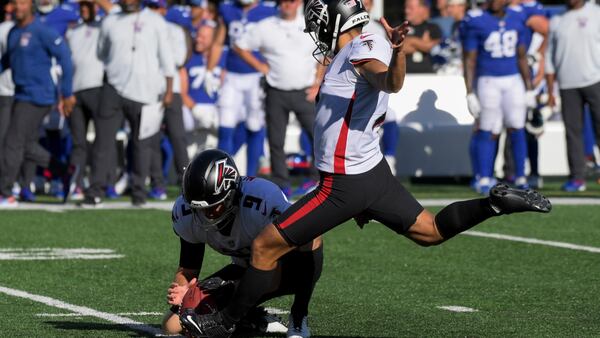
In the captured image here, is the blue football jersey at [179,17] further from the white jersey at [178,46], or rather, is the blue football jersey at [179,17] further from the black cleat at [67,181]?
the black cleat at [67,181]

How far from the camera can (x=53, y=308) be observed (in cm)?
771

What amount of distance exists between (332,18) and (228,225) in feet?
3.44

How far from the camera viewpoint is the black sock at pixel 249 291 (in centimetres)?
627

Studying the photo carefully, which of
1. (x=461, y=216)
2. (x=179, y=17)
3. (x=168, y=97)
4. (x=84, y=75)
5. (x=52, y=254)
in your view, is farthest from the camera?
(x=179, y=17)

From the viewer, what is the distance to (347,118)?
631cm

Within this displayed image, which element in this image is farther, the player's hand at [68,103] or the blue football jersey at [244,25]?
the blue football jersey at [244,25]

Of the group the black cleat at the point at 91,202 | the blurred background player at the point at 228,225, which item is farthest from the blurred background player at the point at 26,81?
the blurred background player at the point at 228,225

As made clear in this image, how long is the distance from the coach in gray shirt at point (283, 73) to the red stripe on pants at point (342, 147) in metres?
8.38

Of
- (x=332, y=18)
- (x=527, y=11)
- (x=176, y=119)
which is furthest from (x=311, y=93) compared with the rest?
(x=332, y=18)

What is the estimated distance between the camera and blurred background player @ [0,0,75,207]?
1391 cm

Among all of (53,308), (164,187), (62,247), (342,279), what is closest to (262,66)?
(164,187)

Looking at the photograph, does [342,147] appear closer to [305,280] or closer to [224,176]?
[224,176]

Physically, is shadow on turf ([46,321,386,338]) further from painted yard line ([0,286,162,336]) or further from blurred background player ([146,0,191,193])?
blurred background player ([146,0,191,193])

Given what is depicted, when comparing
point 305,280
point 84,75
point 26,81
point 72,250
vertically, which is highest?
point 305,280
